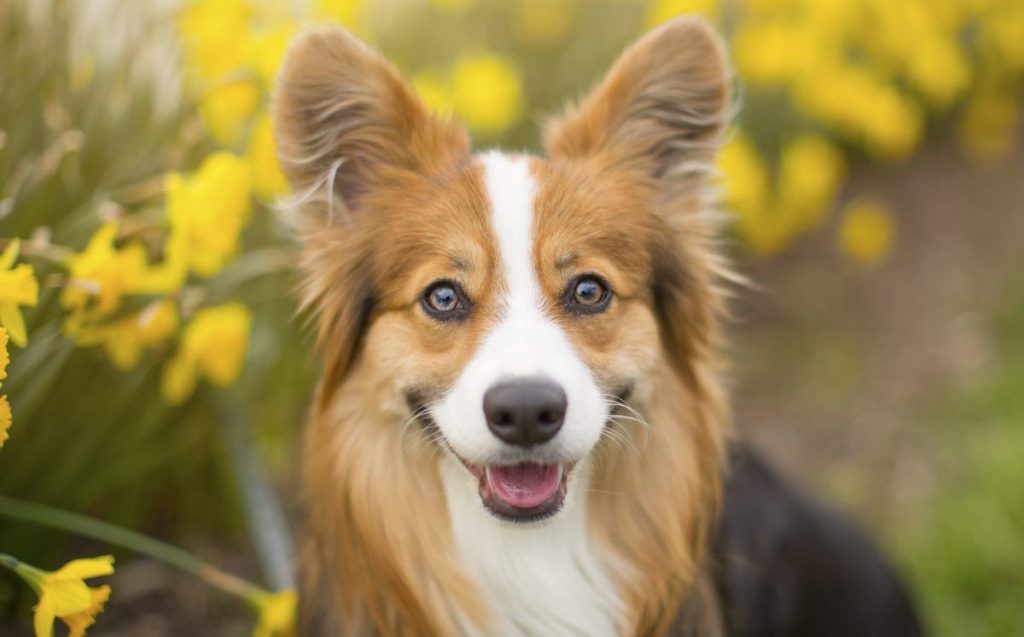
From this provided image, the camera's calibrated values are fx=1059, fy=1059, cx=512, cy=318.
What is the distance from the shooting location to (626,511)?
2896 mm

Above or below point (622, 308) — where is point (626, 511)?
below

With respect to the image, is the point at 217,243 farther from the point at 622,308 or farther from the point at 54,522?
the point at 622,308

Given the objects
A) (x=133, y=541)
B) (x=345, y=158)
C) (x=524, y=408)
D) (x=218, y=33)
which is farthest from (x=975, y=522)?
(x=218, y=33)

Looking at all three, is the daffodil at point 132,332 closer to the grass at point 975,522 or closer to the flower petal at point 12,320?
the flower petal at point 12,320

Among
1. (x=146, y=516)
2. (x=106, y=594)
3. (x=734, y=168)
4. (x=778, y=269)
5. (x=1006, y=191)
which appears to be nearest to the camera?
(x=106, y=594)

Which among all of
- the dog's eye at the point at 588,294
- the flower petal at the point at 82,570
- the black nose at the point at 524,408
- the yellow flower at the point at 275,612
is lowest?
the yellow flower at the point at 275,612

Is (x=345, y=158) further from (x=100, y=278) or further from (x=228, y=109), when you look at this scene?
(x=228, y=109)

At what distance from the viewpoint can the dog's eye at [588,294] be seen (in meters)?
2.66

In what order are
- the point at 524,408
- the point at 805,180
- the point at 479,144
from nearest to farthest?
1. the point at 524,408
2. the point at 805,180
3. the point at 479,144

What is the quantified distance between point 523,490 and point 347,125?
106 centimetres

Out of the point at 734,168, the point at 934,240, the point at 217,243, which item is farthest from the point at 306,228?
the point at 934,240

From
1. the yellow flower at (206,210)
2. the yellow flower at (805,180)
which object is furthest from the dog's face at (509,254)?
the yellow flower at (805,180)

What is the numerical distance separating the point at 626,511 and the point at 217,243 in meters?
1.30

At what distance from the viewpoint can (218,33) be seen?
3.44 metres
